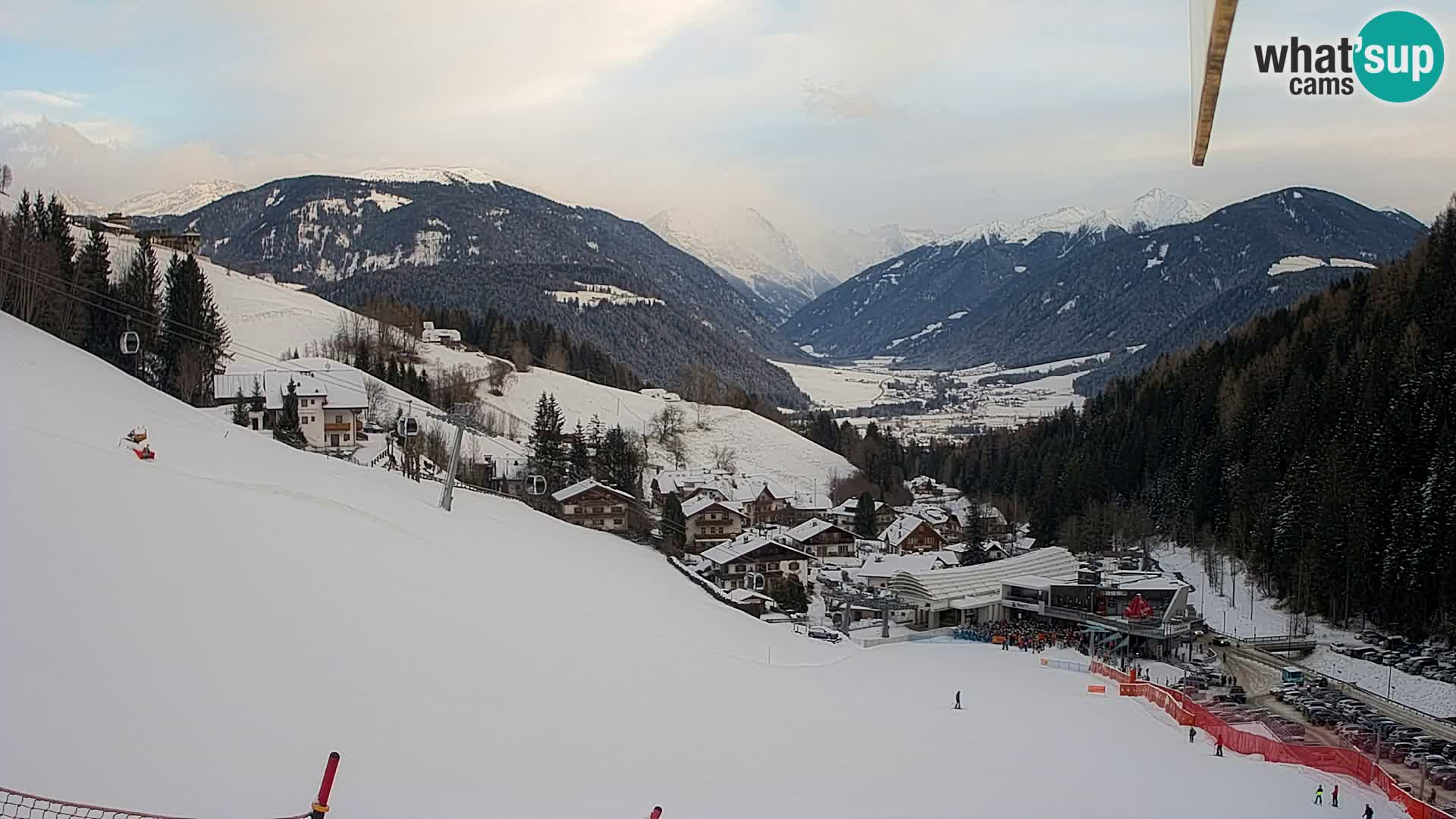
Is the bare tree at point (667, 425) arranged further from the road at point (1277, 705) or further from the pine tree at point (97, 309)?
the road at point (1277, 705)

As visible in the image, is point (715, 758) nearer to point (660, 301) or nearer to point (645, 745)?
point (645, 745)

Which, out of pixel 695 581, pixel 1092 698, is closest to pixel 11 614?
pixel 1092 698

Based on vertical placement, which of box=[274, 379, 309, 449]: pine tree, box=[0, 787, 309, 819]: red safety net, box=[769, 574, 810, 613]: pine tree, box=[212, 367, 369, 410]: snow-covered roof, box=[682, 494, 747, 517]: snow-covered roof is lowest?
box=[769, 574, 810, 613]: pine tree

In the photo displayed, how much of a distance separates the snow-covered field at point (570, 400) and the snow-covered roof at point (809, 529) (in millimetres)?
16289

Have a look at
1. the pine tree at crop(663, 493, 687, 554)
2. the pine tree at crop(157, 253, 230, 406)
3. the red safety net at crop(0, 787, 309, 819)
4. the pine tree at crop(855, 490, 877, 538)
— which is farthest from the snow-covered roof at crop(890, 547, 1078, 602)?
the red safety net at crop(0, 787, 309, 819)

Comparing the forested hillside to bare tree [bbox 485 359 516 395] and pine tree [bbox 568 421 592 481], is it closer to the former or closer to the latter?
pine tree [bbox 568 421 592 481]

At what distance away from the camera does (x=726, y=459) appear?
71062mm

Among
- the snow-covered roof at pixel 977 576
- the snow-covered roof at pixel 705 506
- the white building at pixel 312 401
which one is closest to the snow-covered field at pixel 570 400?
the snow-covered roof at pixel 705 506

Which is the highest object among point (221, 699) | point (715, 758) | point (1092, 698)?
point (221, 699)

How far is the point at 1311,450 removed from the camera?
42.2 m

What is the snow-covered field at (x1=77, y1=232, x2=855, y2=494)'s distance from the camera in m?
69.6

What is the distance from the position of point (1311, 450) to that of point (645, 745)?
39.6 m

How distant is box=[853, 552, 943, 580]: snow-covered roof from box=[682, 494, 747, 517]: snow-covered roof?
7.70 metres

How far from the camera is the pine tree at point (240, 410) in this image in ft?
124
